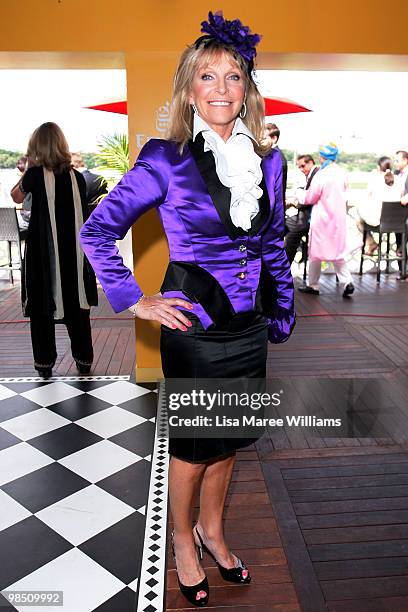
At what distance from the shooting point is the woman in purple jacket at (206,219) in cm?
157

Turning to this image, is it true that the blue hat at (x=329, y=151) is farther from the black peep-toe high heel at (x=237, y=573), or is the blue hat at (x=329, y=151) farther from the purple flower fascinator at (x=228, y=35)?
the black peep-toe high heel at (x=237, y=573)

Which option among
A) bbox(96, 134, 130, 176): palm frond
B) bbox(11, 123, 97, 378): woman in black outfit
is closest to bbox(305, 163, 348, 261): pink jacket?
bbox(96, 134, 130, 176): palm frond

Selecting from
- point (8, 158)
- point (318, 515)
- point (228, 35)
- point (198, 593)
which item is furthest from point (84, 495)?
point (8, 158)

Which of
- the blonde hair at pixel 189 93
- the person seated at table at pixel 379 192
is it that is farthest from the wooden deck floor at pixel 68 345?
the person seated at table at pixel 379 192

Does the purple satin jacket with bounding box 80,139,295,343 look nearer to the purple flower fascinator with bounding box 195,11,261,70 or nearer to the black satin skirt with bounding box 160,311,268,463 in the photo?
the black satin skirt with bounding box 160,311,268,463

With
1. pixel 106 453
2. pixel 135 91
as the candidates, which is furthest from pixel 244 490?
pixel 135 91

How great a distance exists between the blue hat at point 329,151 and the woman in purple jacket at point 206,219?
14.2 ft

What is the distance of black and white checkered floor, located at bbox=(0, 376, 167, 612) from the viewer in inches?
76.4

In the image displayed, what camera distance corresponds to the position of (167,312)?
159 cm

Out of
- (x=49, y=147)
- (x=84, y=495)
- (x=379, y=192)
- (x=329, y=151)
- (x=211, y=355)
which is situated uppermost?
(x=329, y=151)

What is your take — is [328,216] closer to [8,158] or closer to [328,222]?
[328,222]

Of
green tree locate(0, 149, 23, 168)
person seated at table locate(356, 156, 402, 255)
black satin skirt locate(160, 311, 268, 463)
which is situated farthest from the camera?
green tree locate(0, 149, 23, 168)

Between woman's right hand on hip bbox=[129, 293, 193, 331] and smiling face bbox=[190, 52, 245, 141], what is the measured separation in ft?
1.77

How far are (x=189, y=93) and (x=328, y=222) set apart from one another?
15.9 feet
